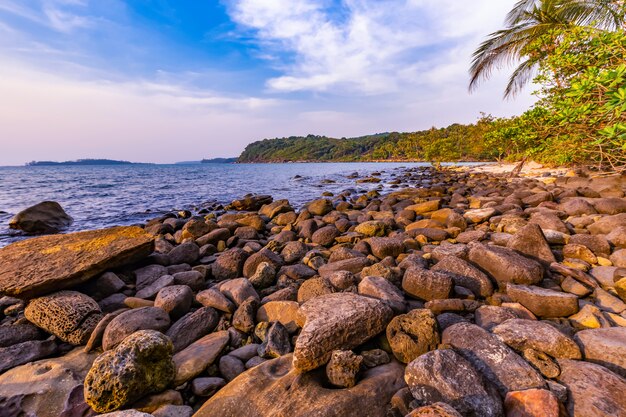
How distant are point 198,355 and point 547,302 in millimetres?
4022

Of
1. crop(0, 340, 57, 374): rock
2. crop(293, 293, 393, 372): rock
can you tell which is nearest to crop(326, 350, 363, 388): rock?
crop(293, 293, 393, 372): rock

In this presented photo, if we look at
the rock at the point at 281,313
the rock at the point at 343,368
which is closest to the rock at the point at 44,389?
the rock at the point at 281,313

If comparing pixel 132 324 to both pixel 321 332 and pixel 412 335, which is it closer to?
pixel 321 332

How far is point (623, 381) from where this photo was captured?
6.98ft

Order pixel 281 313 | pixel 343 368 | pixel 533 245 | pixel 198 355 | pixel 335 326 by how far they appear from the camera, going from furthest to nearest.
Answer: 1. pixel 533 245
2. pixel 281 313
3. pixel 198 355
4. pixel 335 326
5. pixel 343 368

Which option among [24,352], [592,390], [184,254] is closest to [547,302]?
[592,390]

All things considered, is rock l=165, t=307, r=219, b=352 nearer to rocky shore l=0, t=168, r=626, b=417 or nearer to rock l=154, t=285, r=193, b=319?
rocky shore l=0, t=168, r=626, b=417

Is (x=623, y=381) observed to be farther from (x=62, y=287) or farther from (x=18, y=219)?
(x=18, y=219)

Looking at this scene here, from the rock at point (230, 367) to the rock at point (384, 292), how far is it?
5.62 ft

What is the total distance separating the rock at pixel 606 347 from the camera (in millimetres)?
2390

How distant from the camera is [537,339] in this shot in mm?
Answer: 2590

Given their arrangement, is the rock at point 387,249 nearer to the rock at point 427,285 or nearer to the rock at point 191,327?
the rock at point 427,285

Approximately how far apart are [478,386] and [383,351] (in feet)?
2.68

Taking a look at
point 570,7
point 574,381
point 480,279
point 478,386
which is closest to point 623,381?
point 574,381
